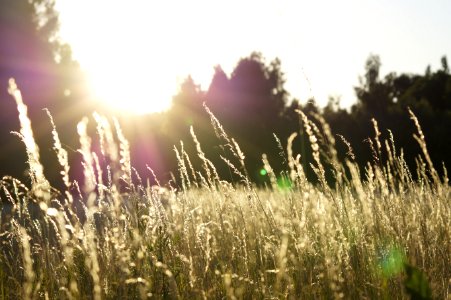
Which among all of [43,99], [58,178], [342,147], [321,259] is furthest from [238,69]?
[321,259]

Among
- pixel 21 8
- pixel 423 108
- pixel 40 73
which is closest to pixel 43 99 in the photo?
pixel 40 73

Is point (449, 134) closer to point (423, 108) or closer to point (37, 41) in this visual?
point (423, 108)

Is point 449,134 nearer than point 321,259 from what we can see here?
No

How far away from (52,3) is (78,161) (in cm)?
959

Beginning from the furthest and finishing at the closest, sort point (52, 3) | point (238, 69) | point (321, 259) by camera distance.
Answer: point (238, 69), point (52, 3), point (321, 259)

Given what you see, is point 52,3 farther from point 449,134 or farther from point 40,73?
point 449,134

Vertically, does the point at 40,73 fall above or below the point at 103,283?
above

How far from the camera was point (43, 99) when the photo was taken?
19.3 m

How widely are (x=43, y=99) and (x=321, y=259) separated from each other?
18.7 metres

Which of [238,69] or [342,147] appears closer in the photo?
[342,147]

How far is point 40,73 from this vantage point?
65.1ft

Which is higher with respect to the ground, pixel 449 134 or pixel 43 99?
pixel 43 99

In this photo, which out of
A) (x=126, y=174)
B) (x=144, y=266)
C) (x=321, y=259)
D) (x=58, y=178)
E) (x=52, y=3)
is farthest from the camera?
(x=52, y=3)

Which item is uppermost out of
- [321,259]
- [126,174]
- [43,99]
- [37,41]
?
[37,41]
